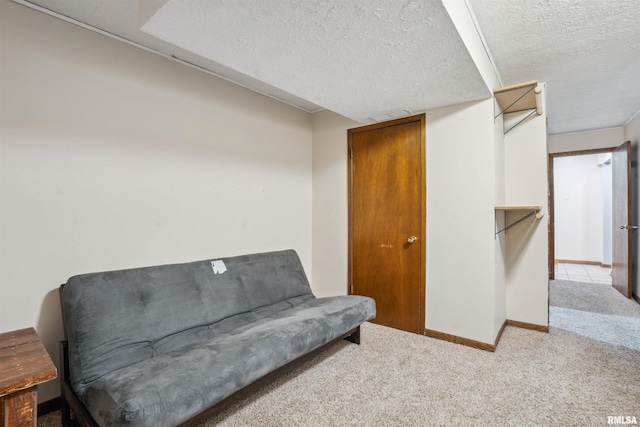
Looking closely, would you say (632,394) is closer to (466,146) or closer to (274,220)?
(466,146)

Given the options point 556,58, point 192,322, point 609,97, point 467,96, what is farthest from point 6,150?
point 609,97

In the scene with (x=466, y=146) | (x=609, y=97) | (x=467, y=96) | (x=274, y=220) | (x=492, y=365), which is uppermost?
(x=609, y=97)

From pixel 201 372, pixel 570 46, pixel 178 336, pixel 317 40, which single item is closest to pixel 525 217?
pixel 570 46

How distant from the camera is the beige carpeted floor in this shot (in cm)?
162

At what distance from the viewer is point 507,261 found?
301 cm

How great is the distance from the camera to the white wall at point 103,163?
163 centimetres

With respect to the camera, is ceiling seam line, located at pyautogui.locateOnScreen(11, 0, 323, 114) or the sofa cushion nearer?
the sofa cushion

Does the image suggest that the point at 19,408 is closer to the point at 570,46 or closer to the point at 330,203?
the point at 330,203

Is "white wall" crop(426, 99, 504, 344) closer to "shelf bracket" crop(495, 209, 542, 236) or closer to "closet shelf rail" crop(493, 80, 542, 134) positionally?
"closet shelf rail" crop(493, 80, 542, 134)

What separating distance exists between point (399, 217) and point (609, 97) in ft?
8.75

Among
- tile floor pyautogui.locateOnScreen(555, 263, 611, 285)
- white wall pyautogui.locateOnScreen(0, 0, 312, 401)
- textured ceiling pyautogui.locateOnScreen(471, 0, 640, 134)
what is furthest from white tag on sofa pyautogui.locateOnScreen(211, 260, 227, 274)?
tile floor pyautogui.locateOnScreen(555, 263, 611, 285)
